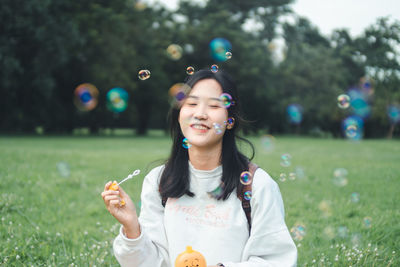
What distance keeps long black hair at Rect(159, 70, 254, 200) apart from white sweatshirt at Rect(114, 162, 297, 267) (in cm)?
6

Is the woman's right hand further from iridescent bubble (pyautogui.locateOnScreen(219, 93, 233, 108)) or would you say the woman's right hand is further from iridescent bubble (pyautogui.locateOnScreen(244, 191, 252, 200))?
iridescent bubble (pyautogui.locateOnScreen(219, 93, 233, 108))

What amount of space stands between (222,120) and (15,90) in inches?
1132

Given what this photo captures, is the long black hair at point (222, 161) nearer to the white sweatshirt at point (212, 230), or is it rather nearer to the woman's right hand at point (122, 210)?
the white sweatshirt at point (212, 230)

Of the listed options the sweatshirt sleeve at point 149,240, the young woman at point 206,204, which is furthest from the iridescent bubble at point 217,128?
the sweatshirt sleeve at point 149,240

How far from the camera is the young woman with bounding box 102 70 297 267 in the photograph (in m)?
2.50

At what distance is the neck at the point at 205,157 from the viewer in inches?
113

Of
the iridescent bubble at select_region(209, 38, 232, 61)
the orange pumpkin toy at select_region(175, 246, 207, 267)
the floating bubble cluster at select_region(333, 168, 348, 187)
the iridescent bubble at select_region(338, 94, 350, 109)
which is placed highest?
the iridescent bubble at select_region(209, 38, 232, 61)

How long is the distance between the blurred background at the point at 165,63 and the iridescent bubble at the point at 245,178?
606 inches

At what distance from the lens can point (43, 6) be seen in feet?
84.1

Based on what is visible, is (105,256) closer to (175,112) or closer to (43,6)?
(175,112)

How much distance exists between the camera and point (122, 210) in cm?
254

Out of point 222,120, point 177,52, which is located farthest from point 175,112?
point 177,52

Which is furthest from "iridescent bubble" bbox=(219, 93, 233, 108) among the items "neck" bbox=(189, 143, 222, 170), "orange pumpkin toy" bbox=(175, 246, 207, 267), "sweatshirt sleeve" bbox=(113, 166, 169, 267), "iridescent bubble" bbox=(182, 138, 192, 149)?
"orange pumpkin toy" bbox=(175, 246, 207, 267)

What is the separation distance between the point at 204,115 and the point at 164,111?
135 feet
